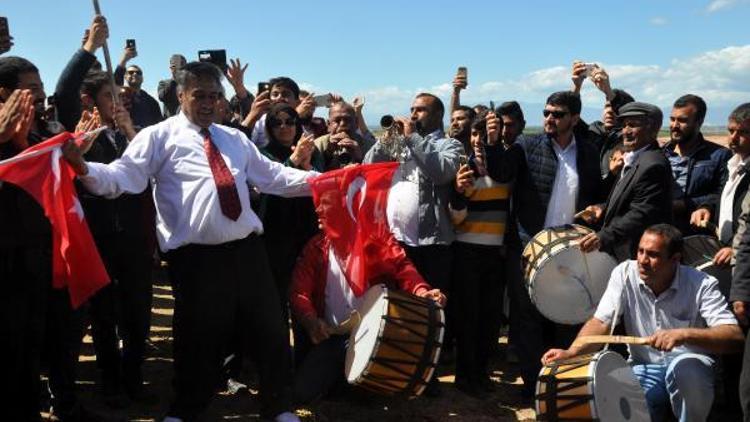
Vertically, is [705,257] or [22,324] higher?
[705,257]

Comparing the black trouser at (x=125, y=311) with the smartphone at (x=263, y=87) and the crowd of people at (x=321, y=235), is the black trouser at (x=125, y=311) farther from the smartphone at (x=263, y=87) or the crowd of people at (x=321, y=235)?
the smartphone at (x=263, y=87)

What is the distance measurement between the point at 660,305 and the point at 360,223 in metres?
2.12

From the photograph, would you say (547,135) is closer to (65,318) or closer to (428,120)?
(428,120)

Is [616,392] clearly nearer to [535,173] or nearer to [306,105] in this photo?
[535,173]

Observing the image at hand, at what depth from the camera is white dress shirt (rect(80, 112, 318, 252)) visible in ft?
13.8

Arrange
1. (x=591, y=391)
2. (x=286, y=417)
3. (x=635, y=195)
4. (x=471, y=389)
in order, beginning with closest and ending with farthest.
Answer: (x=591, y=391), (x=286, y=417), (x=635, y=195), (x=471, y=389)

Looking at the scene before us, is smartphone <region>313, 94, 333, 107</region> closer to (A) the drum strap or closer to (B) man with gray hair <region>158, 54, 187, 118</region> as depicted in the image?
(B) man with gray hair <region>158, 54, 187, 118</region>

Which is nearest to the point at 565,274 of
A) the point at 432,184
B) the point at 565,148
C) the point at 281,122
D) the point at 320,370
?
the point at 565,148

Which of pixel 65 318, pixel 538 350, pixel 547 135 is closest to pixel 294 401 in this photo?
pixel 65 318

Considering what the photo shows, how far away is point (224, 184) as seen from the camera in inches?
168

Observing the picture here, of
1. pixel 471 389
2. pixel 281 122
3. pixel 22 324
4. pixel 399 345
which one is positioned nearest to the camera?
pixel 22 324

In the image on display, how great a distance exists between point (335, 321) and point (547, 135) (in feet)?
7.33

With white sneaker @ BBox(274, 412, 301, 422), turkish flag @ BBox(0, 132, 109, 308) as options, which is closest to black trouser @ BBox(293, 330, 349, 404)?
white sneaker @ BBox(274, 412, 301, 422)

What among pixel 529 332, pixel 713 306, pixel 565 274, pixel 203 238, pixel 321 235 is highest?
pixel 203 238
